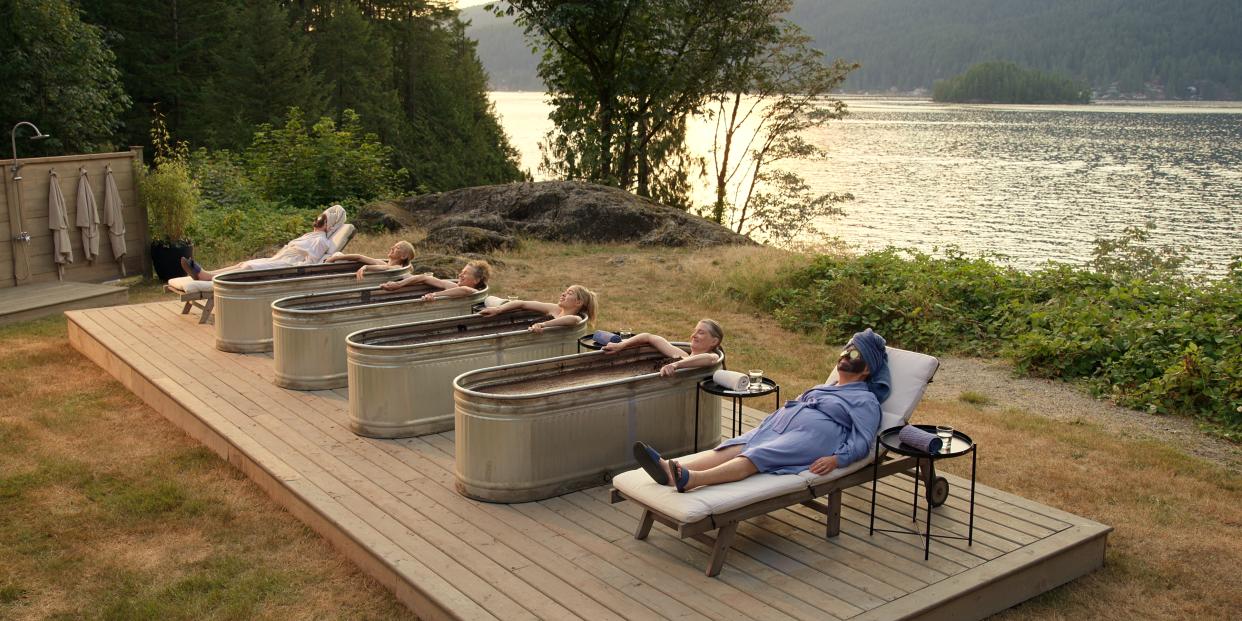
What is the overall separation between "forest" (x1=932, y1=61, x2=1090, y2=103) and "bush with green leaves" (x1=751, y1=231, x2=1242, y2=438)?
A: 3383 inches

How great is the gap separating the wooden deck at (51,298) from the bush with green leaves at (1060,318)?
8.36 metres

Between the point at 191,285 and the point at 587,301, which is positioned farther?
the point at 191,285

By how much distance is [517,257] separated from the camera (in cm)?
1800

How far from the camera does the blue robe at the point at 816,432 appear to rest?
18.7 ft

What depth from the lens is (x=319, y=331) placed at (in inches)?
336

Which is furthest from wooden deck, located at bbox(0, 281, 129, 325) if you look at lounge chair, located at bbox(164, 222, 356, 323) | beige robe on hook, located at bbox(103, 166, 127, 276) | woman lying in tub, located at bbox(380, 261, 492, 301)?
woman lying in tub, located at bbox(380, 261, 492, 301)

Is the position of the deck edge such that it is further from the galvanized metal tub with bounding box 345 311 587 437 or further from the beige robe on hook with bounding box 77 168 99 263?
the beige robe on hook with bounding box 77 168 99 263

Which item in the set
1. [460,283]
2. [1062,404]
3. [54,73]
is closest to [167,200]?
[460,283]

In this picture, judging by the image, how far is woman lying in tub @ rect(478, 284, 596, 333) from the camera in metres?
7.97

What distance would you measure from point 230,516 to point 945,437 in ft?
14.4

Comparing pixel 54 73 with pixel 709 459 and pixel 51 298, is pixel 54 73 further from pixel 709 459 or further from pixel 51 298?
pixel 709 459

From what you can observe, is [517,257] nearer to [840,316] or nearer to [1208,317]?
[840,316]

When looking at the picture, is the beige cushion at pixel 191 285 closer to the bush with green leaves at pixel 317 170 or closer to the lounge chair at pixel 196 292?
the lounge chair at pixel 196 292

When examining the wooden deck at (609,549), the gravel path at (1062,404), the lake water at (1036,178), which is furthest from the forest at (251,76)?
the wooden deck at (609,549)
